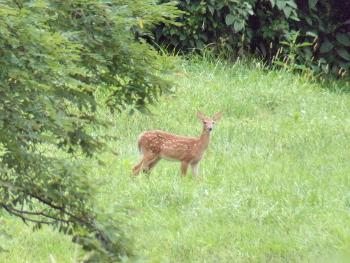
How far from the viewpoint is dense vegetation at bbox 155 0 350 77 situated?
15508 millimetres

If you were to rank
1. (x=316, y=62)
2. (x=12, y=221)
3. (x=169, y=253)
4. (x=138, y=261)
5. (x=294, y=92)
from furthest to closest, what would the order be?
(x=316, y=62)
(x=294, y=92)
(x=12, y=221)
(x=169, y=253)
(x=138, y=261)

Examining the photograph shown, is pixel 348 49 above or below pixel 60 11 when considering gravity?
below

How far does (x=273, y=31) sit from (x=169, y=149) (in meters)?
6.20

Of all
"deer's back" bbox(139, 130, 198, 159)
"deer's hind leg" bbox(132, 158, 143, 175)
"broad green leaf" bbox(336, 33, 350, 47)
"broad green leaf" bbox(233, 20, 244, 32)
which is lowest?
"broad green leaf" bbox(336, 33, 350, 47)

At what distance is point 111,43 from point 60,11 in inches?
15.6

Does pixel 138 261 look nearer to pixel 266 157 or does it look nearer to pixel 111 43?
pixel 111 43

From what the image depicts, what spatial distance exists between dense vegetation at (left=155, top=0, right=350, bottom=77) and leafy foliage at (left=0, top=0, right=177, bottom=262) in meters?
9.37

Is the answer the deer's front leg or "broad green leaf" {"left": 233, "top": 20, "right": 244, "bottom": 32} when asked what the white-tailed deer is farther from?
"broad green leaf" {"left": 233, "top": 20, "right": 244, "bottom": 32}

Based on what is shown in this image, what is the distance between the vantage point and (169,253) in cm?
786

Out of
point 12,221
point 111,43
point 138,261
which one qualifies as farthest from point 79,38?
point 12,221

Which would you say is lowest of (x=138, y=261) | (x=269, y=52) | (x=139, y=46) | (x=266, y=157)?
(x=269, y=52)

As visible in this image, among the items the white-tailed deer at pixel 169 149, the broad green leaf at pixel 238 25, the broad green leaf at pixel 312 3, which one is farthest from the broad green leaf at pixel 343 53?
the white-tailed deer at pixel 169 149

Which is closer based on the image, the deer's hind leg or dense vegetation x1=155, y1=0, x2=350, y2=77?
the deer's hind leg

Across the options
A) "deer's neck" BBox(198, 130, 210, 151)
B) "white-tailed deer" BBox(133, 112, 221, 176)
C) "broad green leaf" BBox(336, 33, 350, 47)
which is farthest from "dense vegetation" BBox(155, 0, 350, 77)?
"white-tailed deer" BBox(133, 112, 221, 176)
